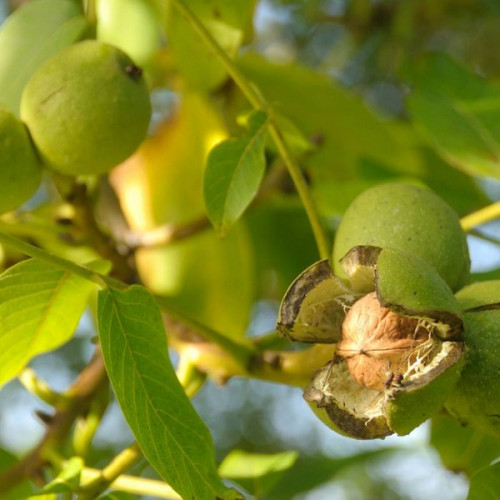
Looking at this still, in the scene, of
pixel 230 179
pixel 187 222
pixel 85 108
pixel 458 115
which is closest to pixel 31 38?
pixel 85 108

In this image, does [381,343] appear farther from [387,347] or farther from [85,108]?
[85,108]

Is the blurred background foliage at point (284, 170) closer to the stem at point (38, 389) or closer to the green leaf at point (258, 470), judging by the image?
the green leaf at point (258, 470)

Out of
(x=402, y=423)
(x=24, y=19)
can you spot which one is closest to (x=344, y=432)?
(x=402, y=423)

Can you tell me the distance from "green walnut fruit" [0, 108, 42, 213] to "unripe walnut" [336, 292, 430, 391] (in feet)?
1.63

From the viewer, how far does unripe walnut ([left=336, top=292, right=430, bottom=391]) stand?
0.99m

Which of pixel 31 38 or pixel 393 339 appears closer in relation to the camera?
pixel 393 339

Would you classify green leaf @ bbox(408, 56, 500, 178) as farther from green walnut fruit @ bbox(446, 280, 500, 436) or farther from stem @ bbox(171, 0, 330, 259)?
green walnut fruit @ bbox(446, 280, 500, 436)

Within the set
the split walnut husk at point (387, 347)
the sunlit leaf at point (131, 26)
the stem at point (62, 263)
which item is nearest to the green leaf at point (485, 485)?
the split walnut husk at point (387, 347)

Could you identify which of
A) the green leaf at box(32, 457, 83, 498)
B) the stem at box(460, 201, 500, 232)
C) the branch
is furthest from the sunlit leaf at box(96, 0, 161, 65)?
the green leaf at box(32, 457, 83, 498)

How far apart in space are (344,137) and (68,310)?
3.81ft

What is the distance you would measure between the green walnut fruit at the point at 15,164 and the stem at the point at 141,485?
406mm

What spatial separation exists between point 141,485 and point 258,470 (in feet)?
0.74

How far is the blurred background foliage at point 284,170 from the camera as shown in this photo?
5.37ft

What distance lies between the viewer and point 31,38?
4.52 feet
